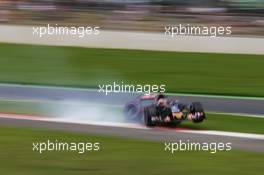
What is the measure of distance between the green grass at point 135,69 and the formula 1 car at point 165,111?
333 centimetres

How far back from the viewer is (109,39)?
48.1 ft

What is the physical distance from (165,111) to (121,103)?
6.34ft

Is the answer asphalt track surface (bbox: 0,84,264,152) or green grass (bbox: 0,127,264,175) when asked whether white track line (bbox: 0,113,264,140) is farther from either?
green grass (bbox: 0,127,264,175)

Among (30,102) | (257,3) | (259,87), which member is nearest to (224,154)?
(30,102)

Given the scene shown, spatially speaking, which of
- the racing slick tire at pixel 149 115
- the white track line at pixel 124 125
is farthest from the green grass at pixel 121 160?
the white track line at pixel 124 125

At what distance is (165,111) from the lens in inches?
292

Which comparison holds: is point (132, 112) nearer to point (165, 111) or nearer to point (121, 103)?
point (165, 111)

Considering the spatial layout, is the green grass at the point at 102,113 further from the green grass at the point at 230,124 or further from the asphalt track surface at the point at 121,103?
the asphalt track surface at the point at 121,103

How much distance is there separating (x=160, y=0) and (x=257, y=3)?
1.88 metres

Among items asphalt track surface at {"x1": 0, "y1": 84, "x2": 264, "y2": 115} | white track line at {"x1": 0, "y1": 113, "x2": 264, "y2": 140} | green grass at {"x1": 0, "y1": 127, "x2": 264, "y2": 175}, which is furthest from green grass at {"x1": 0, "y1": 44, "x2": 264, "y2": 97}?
green grass at {"x1": 0, "y1": 127, "x2": 264, "y2": 175}

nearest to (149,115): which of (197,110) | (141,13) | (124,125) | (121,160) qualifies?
(124,125)

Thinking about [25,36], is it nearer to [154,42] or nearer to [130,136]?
[154,42]

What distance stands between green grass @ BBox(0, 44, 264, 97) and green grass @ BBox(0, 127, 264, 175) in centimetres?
414

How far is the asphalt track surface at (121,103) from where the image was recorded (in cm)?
713
